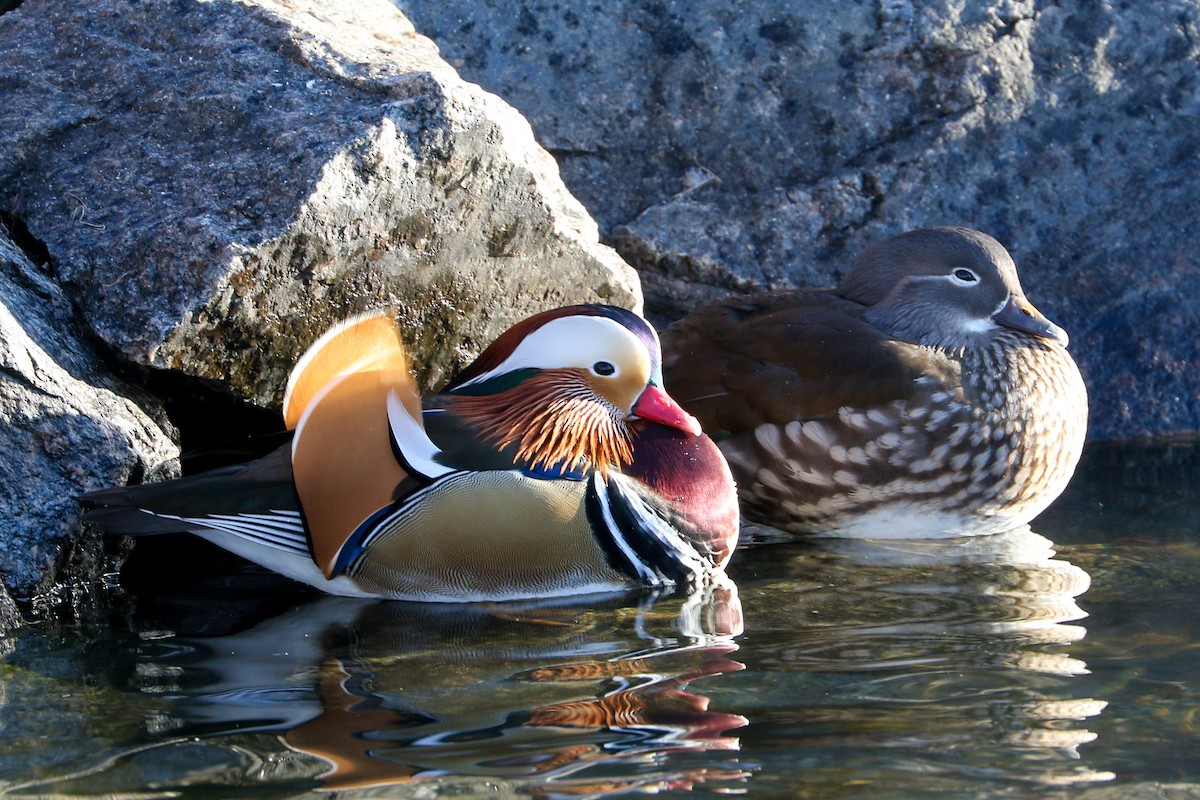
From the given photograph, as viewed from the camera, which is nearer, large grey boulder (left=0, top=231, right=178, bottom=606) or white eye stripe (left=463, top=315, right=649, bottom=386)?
large grey boulder (left=0, top=231, right=178, bottom=606)

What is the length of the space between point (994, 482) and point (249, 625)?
2.19 m

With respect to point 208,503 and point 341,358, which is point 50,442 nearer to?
point 208,503

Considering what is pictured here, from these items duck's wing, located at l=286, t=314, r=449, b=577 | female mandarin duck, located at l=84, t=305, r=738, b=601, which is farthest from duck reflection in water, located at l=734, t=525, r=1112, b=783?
duck's wing, located at l=286, t=314, r=449, b=577

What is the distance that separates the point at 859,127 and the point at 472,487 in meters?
2.82

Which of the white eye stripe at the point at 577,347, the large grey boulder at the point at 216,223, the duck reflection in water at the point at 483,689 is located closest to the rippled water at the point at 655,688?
the duck reflection in water at the point at 483,689

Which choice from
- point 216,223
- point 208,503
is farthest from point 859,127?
point 208,503

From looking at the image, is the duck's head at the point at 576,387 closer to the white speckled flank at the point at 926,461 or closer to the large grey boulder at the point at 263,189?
the large grey boulder at the point at 263,189

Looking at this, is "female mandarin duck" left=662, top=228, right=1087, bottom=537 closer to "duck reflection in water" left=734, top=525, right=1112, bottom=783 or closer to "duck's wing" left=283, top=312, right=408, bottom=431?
"duck reflection in water" left=734, top=525, right=1112, bottom=783

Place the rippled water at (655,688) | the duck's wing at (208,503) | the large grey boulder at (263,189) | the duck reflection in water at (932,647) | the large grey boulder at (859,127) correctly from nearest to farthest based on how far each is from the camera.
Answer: the rippled water at (655,688)
the duck reflection in water at (932,647)
the duck's wing at (208,503)
the large grey boulder at (263,189)
the large grey boulder at (859,127)

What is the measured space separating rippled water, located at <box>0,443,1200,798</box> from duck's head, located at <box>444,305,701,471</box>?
1.41 feet

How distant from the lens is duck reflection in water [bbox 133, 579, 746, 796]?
2453 mm

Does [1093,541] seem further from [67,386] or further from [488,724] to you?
[67,386]

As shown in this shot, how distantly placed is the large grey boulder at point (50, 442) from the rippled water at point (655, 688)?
0.22 meters

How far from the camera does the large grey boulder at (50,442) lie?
3453 millimetres
